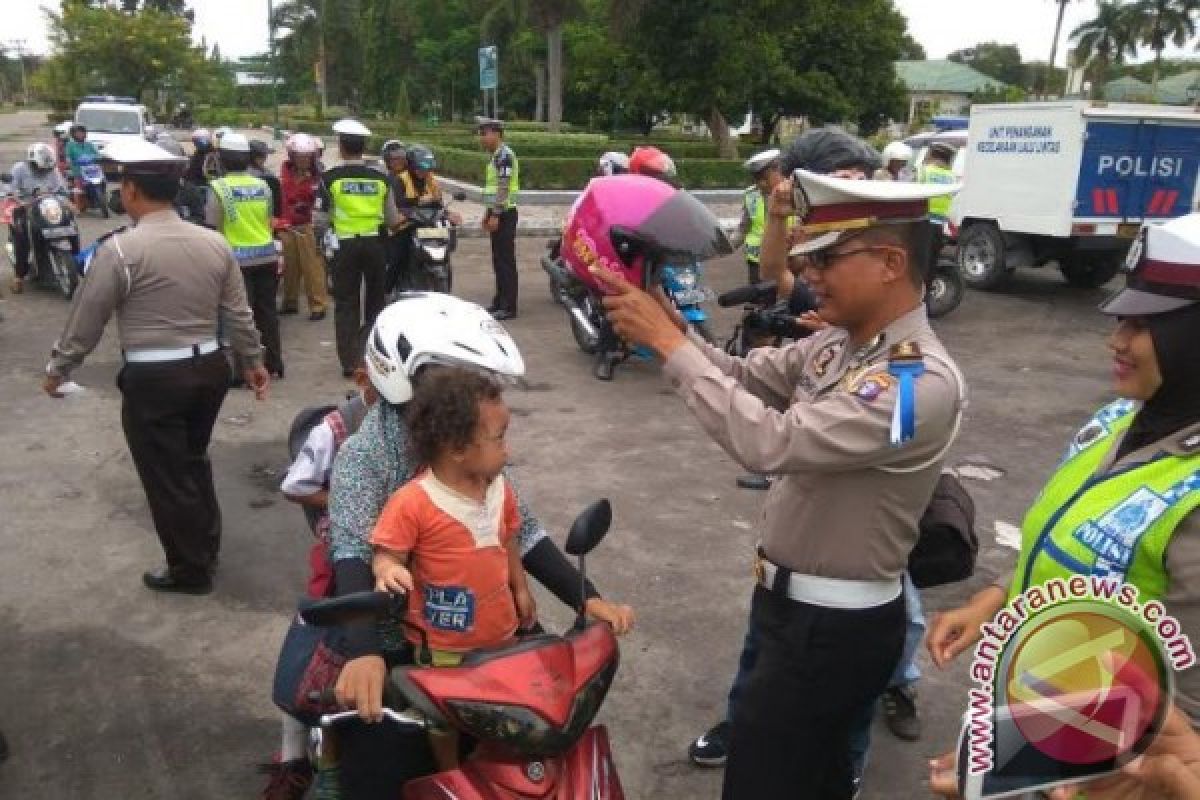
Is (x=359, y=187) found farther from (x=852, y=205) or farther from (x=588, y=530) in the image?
(x=852, y=205)

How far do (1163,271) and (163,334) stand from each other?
373cm

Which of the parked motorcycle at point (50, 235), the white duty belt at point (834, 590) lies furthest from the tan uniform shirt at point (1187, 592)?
the parked motorcycle at point (50, 235)

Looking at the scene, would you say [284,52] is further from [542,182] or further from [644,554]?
[644,554]

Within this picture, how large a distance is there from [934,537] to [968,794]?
1.38 metres

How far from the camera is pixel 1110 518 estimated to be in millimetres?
1688

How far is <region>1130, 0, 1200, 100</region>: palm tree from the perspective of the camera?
60062 mm

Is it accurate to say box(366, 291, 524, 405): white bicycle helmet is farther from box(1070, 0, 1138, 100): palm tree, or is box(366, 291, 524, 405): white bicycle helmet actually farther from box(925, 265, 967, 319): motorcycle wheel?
box(1070, 0, 1138, 100): palm tree

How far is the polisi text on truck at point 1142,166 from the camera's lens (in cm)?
1048

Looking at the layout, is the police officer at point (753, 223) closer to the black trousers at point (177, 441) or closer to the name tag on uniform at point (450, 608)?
the black trousers at point (177, 441)

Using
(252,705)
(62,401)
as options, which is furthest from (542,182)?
(252,705)

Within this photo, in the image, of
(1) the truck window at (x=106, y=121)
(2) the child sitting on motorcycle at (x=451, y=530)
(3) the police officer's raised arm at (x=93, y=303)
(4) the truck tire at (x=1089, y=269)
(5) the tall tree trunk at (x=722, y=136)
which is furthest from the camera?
(5) the tall tree trunk at (x=722, y=136)

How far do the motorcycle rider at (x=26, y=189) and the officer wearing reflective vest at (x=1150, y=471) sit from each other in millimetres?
11290

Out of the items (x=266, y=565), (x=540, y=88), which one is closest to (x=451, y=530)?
(x=266, y=565)

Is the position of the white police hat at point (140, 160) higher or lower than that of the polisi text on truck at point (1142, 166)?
lower
